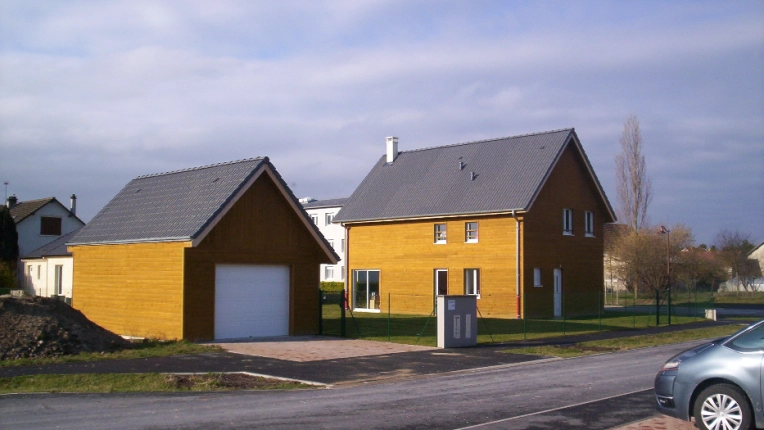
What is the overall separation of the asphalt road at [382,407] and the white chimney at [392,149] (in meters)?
29.0

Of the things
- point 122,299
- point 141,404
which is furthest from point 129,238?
point 141,404

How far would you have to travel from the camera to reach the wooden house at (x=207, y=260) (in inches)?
894

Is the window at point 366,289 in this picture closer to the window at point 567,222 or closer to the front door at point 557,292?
the front door at point 557,292

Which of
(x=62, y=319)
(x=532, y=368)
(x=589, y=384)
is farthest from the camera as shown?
(x=62, y=319)

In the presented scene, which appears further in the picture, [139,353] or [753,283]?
[753,283]

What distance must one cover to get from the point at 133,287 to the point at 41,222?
32.4 m

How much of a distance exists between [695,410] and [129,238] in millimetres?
19366

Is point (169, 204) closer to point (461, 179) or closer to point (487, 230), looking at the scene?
point (487, 230)

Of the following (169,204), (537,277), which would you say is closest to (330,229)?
(537,277)

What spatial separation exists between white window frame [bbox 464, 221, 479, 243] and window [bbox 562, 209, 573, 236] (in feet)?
15.0

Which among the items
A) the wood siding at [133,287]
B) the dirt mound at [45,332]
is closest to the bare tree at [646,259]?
the wood siding at [133,287]

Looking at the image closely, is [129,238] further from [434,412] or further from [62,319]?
[434,412]

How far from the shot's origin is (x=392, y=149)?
147 feet

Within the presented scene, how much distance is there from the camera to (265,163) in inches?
966
